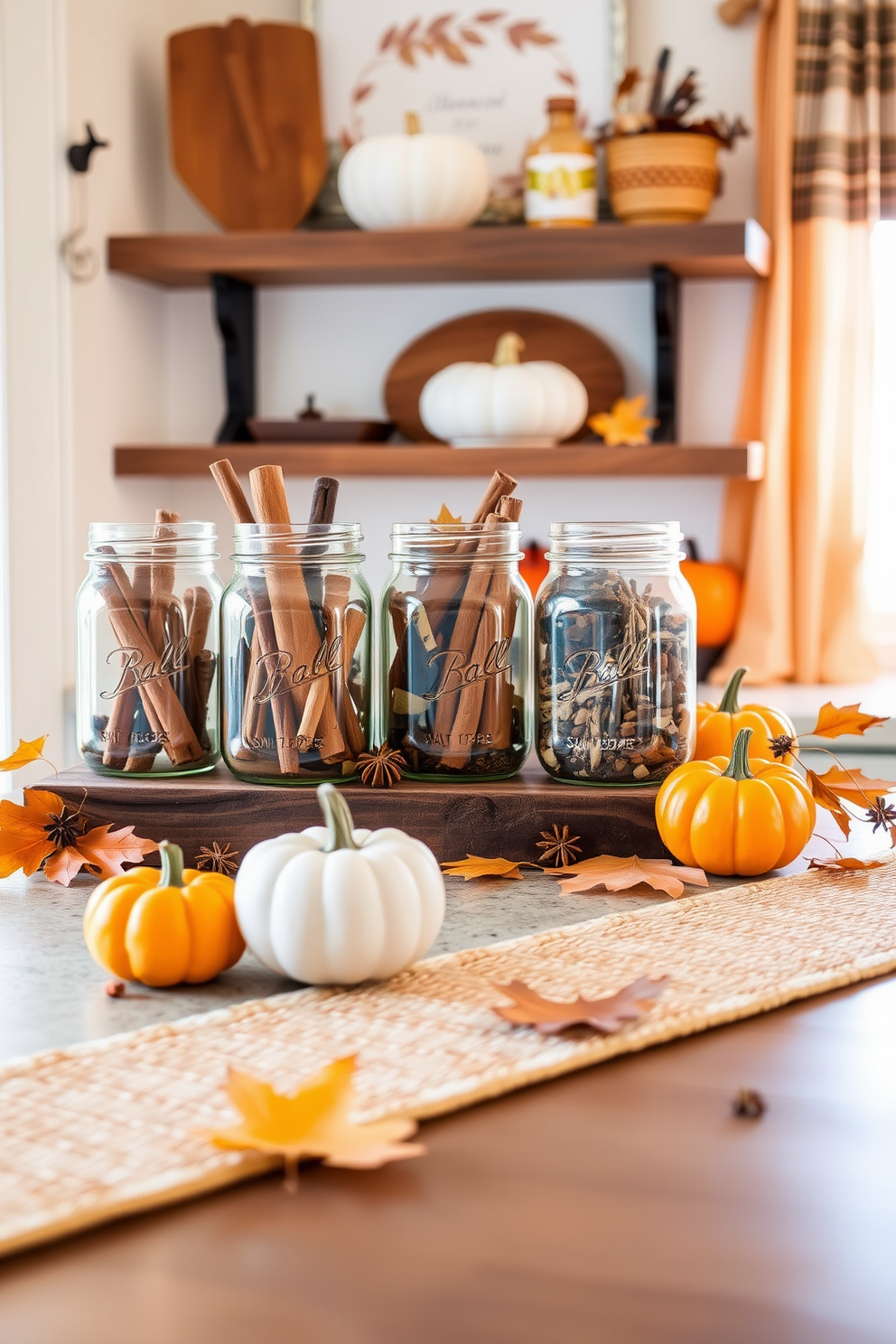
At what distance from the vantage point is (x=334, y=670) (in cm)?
99

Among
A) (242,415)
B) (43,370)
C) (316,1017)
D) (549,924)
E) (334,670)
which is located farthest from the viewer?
(242,415)

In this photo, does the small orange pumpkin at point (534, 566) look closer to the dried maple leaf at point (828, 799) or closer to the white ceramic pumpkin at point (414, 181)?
the white ceramic pumpkin at point (414, 181)

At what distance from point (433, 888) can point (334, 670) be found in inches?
10.6

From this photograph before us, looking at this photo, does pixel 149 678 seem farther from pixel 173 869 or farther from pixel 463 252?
pixel 463 252

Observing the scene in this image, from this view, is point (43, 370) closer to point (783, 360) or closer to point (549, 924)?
point (783, 360)

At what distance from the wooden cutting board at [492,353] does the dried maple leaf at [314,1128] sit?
2276 mm

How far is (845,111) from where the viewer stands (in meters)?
2.55

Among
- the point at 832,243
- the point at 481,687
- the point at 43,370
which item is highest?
the point at 832,243

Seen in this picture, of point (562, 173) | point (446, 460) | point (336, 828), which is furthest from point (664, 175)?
→ point (336, 828)

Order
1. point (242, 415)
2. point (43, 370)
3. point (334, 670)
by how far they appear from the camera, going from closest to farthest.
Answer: point (334, 670)
point (43, 370)
point (242, 415)

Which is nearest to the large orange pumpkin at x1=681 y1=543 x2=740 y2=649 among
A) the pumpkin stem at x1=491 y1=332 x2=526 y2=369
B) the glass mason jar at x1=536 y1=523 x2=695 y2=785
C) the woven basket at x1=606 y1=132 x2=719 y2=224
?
the pumpkin stem at x1=491 y1=332 x2=526 y2=369

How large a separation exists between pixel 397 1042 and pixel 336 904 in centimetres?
9

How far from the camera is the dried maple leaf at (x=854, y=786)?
3.41 feet

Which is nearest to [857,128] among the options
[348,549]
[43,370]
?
[43,370]
